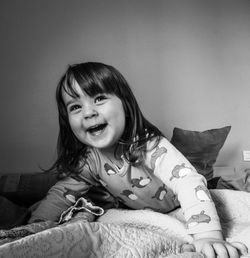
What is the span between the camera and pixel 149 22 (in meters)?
1.69

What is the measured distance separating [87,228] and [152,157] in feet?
1.13

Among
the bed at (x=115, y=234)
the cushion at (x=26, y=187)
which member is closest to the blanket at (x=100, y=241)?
the bed at (x=115, y=234)

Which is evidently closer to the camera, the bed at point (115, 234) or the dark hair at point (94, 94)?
the bed at point (115, 234)

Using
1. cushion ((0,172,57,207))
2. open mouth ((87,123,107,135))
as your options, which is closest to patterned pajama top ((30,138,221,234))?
open mouth ((87,123,107,135))

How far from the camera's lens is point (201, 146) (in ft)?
4.59

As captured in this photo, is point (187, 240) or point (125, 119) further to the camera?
point (125, 119)

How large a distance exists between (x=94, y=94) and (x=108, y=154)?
7.4 inches

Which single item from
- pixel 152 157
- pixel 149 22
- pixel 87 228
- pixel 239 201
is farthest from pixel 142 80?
pixel 87 228

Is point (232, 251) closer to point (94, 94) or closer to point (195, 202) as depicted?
point (195, 202)

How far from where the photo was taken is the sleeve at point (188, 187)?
594mm

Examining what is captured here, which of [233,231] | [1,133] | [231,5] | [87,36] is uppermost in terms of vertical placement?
[231,5]

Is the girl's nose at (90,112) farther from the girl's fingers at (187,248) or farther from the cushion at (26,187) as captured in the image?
the cushion at (26,187)

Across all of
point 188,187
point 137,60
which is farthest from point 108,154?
point 137,60

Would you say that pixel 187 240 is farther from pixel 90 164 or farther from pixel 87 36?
pixel 87 36
